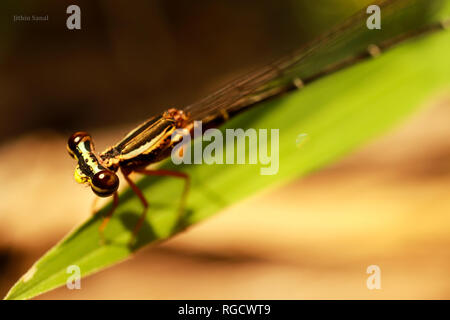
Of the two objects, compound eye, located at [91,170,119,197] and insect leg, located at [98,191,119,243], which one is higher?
compound eye, located at [91,170,119,197]

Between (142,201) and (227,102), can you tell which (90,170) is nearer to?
(142,201)

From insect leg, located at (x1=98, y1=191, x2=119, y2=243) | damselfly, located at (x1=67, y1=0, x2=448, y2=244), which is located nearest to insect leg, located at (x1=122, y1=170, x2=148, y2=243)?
damselfly, located at (x1=67, y1=0, x2=448, y2=244)

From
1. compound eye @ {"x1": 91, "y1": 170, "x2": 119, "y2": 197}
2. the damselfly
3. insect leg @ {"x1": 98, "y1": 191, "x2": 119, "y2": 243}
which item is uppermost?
the damselfly

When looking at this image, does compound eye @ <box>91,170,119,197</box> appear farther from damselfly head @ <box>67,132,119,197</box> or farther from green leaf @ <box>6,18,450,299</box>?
green leaf @ <box>6,18,450,299</box>

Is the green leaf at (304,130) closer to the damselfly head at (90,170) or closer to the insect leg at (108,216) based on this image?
the insect leg at (108,216)

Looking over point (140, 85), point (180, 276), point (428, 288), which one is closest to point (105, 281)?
point (180, 276)

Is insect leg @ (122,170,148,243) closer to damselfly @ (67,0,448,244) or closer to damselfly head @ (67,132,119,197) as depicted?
damselfly @ (67,0,448,244)

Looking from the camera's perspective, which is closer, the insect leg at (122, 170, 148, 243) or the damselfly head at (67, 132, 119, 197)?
the damselfly head at (67, 132, 119, 197)

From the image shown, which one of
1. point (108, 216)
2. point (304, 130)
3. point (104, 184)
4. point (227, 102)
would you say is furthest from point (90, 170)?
point (304, 130)
